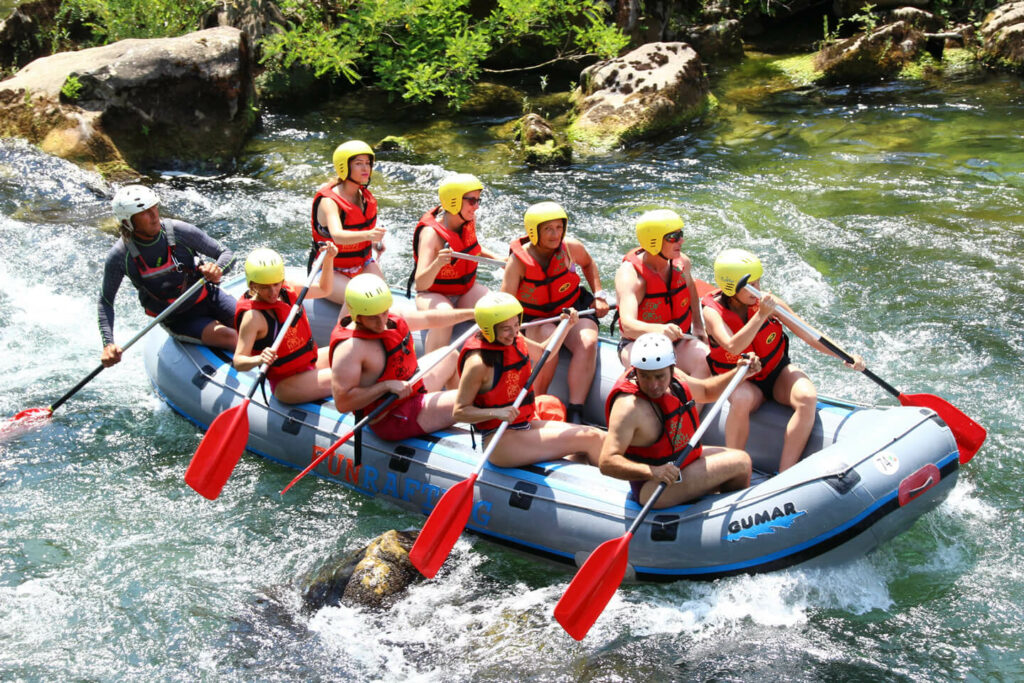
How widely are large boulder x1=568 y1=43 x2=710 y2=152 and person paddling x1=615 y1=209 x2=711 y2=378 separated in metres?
5.61

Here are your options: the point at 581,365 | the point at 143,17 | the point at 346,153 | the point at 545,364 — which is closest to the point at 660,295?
the point at 581,365

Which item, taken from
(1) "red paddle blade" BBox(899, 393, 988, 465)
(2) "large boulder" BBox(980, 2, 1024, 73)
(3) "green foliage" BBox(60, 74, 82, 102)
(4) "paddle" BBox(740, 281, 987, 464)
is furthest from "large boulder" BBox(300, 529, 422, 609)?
(2) "large boulder" BBox(980, 2, 1024, 73)

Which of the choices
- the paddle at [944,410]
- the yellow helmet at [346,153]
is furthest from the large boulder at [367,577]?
the yellow helmet at [346,153]

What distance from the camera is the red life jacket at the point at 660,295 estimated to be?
5.75 metres

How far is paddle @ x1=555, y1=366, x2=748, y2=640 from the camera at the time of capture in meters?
4.54

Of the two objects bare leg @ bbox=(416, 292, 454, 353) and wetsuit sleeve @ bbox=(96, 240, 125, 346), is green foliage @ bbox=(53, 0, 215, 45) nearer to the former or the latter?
wetsuit sleeve @ bbox=(96, 240, 125, 346)

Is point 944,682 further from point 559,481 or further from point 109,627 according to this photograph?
point 109,627

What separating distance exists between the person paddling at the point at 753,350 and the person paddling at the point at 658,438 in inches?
12.7

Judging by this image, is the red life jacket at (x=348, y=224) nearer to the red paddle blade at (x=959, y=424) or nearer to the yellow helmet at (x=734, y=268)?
the yellow helmet at (x=734, y=268)

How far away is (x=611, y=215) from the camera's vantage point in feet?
31.4

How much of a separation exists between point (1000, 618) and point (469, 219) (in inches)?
152

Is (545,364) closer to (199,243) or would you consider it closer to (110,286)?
(199,243)

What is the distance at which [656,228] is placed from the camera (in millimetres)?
5574

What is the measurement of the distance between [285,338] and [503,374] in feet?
5.00
